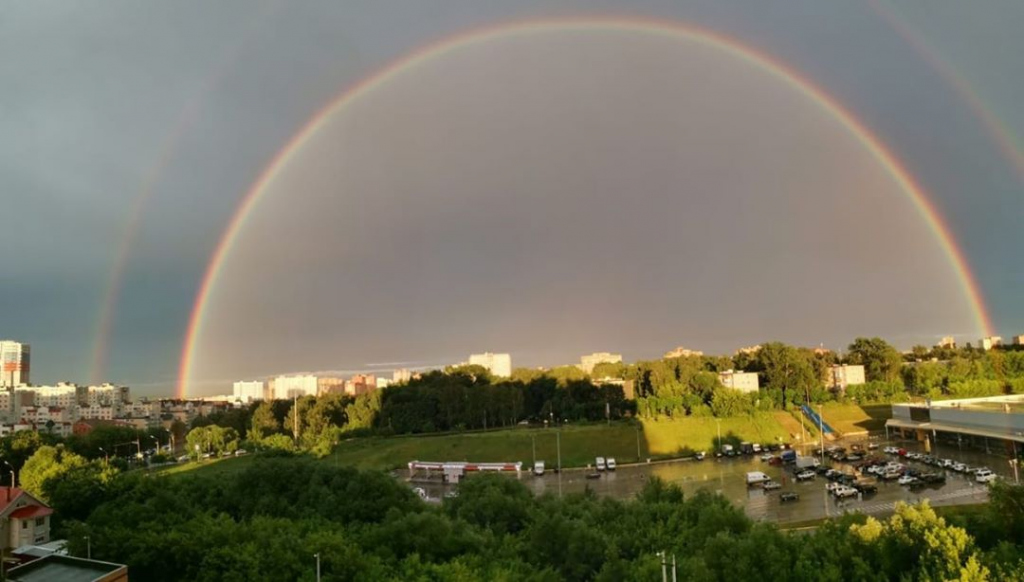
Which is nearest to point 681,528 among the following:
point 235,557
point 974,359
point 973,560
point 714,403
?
point 973,560

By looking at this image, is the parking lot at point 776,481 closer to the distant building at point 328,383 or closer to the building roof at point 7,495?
the building roof at point 7,495

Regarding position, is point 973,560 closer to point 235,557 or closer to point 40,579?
point 235,557

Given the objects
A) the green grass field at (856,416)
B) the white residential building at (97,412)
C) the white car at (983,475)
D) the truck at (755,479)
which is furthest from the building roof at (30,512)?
the white residential building at (97,412)

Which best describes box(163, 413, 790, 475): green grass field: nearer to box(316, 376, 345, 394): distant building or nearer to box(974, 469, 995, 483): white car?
box(974, 469, 995, 483): white car

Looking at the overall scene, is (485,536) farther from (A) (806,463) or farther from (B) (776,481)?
(A) (806,463)

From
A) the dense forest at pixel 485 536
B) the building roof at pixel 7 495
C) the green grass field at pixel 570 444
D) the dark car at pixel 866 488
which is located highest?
the building roof at pixel 7 495

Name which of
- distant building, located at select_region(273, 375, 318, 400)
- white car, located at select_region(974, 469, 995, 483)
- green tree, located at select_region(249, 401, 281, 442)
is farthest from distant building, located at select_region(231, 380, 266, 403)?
white car, located at select_region(974, 469, 995, 483)

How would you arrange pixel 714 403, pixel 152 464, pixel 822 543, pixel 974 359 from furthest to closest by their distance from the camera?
pixel 974 359
pixel 152 464
pixel 714 403
pixel 822 543

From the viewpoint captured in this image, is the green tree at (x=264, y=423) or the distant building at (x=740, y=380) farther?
the distant building at (x=740, y=380)
